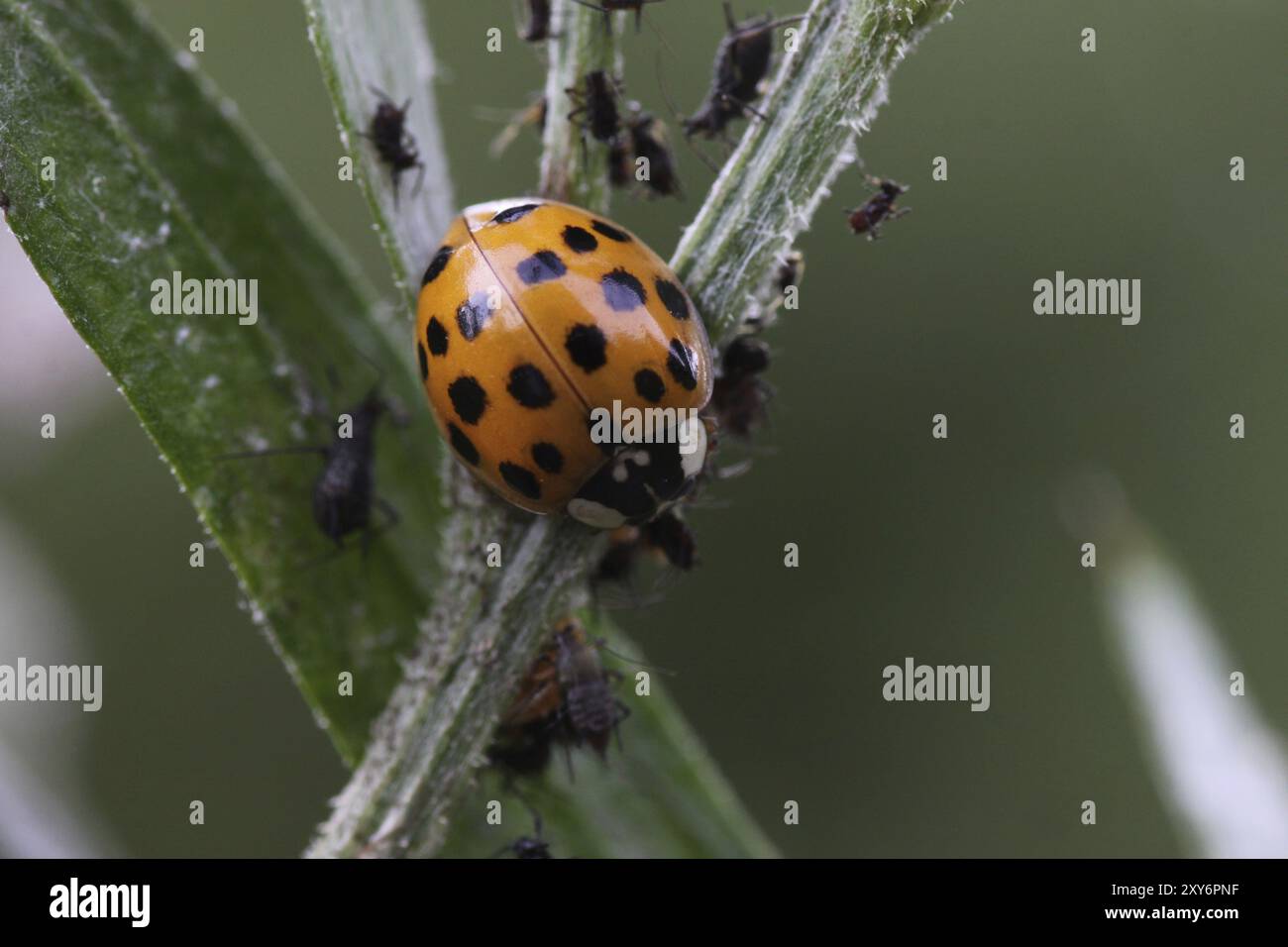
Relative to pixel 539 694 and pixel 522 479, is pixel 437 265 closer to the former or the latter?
pixel 522 479

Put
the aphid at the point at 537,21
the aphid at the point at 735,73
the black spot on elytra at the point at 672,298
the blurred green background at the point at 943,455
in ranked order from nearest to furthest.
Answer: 1. the black spot on elytra at the point at 672,298
2. the aphid at the point at 537,21
3. the aphid at the point at 735,73
4. the blurred green background at the point at 943,455

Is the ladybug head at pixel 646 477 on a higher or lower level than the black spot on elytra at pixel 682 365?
lower

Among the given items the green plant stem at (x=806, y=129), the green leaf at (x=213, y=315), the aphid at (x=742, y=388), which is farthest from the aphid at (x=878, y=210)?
the green leaf at (x=213, y=315)

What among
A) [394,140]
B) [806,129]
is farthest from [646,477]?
[394,140]

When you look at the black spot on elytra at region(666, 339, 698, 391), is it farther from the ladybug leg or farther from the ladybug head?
the ladybug leg

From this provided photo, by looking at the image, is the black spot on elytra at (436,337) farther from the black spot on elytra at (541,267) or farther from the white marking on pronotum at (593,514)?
the white marking on pronotum at (593,514)
